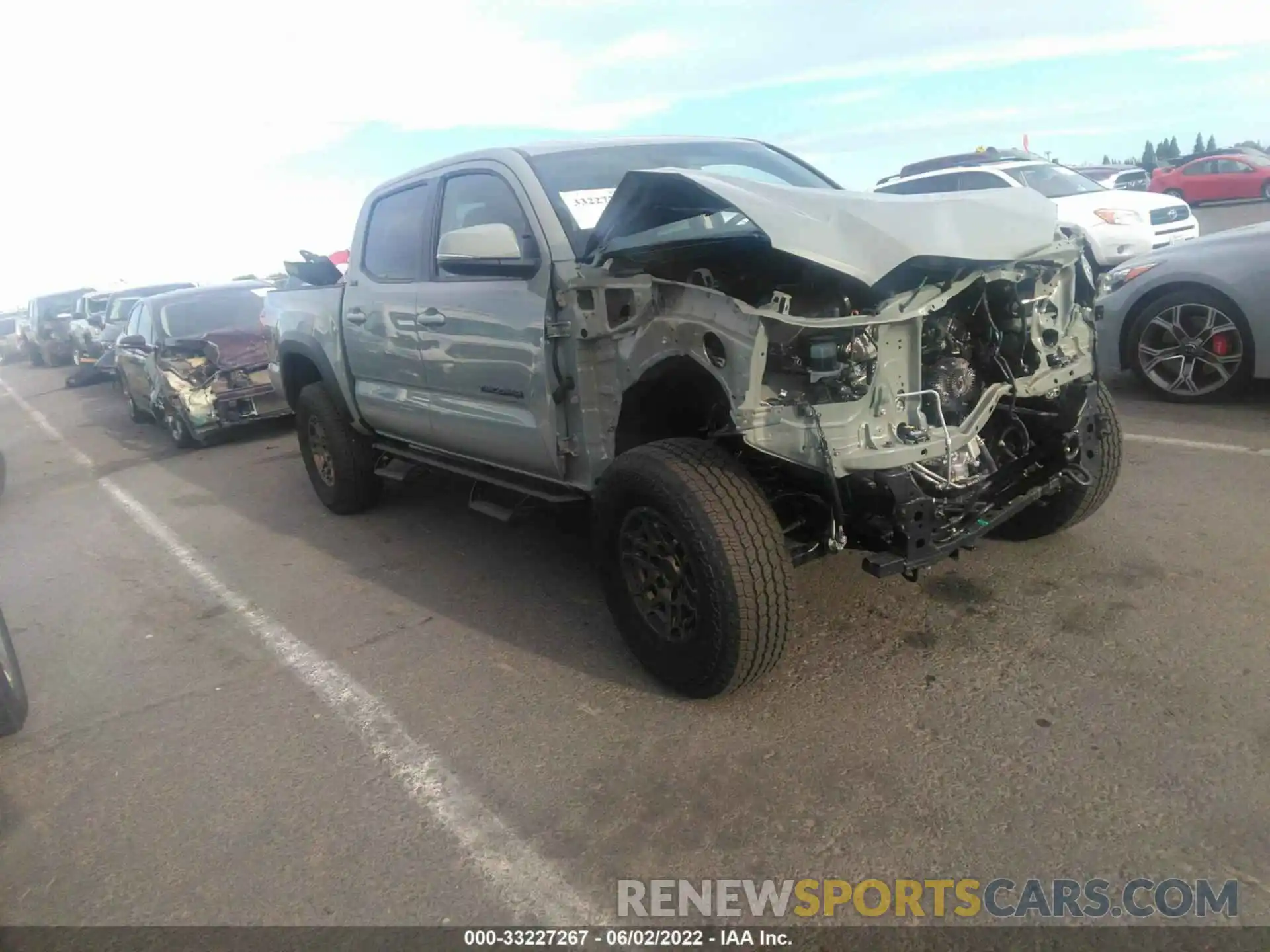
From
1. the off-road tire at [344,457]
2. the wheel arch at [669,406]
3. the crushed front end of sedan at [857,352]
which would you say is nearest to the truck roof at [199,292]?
the off-road tire at [344,457]

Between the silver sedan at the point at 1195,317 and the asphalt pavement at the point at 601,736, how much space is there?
1.02m

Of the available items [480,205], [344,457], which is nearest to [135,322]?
[344,457]

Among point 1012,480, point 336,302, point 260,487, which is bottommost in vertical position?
point 260,487

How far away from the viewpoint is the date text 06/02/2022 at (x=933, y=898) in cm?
227

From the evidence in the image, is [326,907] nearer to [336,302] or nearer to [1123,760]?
[1123,760]

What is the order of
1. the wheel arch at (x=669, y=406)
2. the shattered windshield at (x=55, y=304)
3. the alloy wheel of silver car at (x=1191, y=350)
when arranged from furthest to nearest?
1. the shattered windshield at (x=55, y=304)
2. the alloy wheel of silver car at (x=1191, y=350)
3. the wheel arch at (x=669, y=406)

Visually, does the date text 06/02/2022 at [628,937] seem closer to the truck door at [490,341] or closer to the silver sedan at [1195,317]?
the truck door at [490,341]

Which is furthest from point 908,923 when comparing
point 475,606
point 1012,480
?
Result: point 475,606

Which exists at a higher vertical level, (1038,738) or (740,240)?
(740,240)

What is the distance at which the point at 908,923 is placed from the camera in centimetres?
231

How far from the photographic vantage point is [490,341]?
4.30 metres

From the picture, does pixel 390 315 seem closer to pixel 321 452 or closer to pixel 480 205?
pixel 480 205

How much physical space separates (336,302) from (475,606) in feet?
7.65

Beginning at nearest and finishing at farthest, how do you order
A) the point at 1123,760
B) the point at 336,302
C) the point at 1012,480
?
the point at 1123,760 → the point at 1012,480 → the point at 336,302
